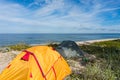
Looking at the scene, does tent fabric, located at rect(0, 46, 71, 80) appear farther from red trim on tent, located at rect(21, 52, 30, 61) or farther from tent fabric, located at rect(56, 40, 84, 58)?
tent fabric, located at rect(56, 40, 84, 58)

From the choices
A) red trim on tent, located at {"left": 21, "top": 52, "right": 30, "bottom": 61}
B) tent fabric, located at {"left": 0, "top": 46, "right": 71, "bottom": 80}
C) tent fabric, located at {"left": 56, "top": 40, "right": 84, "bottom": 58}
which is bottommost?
tent fabric, located at {"left": 56, "top": 40, "right": 84, "bottom": 58}

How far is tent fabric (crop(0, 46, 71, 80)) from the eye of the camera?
25.2ft

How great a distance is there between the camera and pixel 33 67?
7.78 m

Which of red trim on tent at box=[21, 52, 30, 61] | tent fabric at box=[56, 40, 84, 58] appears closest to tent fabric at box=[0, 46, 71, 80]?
red trim on tent at box=[21, 52, 30, 61]

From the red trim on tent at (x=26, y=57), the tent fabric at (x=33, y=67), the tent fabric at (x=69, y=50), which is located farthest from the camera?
the tent fabric at (x=69, y=50)

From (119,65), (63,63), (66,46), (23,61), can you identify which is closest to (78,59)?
(66,46)

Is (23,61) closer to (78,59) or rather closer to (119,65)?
(119,65)

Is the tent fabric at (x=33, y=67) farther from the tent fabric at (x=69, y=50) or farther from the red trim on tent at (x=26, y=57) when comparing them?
the tent fabric at (x=69, y=50)

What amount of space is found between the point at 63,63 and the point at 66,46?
6970 mm

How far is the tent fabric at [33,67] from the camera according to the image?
303 inches

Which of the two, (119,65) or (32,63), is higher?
(32,63)

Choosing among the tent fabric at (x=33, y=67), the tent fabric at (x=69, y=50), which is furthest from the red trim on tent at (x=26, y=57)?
the tent fabric at (x=69, y=50)

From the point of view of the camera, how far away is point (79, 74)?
11.2 meters

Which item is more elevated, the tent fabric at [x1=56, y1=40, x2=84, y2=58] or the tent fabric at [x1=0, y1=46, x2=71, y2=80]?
the tent fabric at [x1=0, y1=46, x2=71, y2=80]
